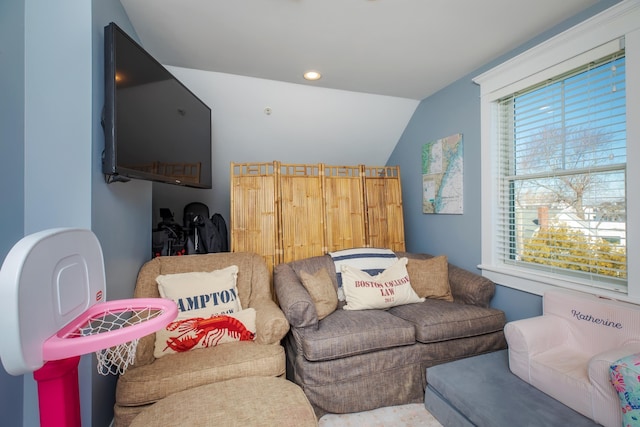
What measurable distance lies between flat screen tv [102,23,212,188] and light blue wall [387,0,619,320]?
7.44 ft

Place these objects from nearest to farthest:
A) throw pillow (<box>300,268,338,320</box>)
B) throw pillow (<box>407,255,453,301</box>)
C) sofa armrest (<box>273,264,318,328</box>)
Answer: sofa armrest (<box>273,264,318,328</box>)
throw pillow (<box>300,268,338,320</box>)
throw pillow (<box>407,255,453,301</box>)

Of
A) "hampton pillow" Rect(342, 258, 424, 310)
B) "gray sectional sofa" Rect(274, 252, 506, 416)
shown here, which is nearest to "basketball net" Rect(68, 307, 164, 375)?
"gray sectional sofa" Rect(274, 252, 506, 416)

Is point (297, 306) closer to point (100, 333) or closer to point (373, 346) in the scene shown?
point (373, 346)

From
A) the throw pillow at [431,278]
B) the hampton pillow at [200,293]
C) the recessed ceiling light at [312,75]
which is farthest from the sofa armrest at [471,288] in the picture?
the recessed ceiling light at [312,75]

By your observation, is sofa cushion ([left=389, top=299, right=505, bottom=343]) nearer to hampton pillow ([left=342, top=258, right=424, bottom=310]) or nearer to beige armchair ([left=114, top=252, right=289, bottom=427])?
hampton pillow ([left=342, top=258, right=424, bottom=310])

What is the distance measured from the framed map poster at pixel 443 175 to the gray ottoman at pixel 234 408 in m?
2.13

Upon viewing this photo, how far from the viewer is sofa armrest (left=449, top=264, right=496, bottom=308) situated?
2.17 m

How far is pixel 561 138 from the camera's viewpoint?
186 centimetres

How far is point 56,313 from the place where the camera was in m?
0.80

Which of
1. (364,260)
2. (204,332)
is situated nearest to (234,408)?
(204,332)

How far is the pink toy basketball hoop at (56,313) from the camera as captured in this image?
2.17 ft

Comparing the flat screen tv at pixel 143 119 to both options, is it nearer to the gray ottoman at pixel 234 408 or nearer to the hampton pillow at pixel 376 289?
the gray ottoman at pixel 234 408

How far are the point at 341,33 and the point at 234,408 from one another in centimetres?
222

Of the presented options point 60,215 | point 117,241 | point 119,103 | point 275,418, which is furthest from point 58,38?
point 275,418
